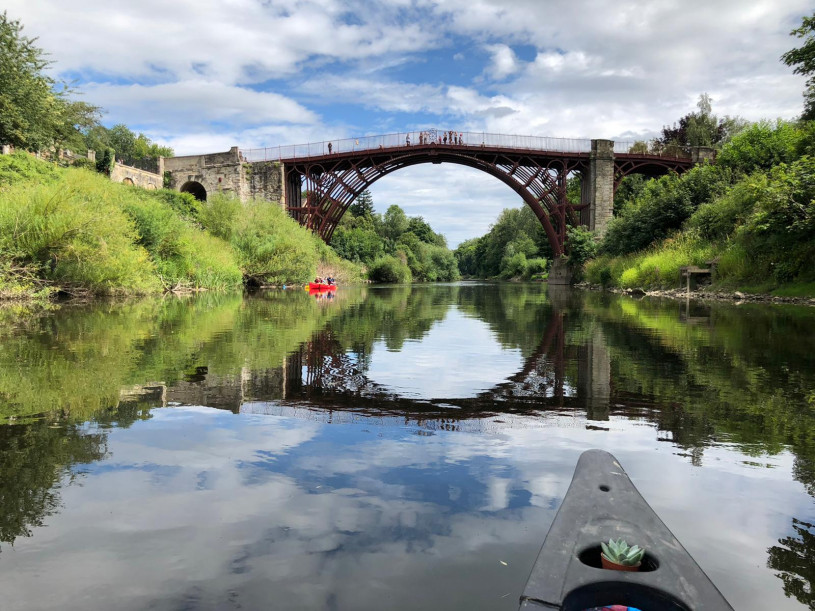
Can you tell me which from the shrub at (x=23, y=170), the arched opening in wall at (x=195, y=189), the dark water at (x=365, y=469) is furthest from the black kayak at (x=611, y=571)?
the arched opening in wall at (x=195, y=189)

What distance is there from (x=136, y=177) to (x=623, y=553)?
2045 inches

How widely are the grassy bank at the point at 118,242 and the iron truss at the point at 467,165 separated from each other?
891cm

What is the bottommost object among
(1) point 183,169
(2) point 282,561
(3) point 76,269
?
(2) point 282,561

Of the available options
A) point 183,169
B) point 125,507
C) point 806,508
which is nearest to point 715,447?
point 806,508

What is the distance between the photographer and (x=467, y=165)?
42.2m

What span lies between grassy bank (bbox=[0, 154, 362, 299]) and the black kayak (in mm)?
17354

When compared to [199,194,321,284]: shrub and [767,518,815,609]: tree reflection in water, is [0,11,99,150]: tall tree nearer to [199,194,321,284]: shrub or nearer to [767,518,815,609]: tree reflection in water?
[199,194,321,284]: shrub

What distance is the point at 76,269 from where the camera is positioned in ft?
56.6

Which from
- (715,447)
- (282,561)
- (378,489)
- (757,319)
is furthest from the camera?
(757,319)

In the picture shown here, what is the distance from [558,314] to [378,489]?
1242 centimetres

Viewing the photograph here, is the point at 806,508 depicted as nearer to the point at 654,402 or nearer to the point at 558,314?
the point at 654,402

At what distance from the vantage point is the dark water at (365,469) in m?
2.07

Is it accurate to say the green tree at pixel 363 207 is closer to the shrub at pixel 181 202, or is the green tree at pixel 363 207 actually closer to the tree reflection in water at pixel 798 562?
the shrub at pixel 181 202

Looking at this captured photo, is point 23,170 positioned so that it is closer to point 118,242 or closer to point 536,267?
point 118,242
